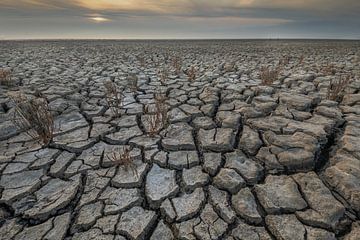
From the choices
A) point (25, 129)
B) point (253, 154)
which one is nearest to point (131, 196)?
point (253, 154)

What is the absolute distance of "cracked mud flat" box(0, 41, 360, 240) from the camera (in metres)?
1.67

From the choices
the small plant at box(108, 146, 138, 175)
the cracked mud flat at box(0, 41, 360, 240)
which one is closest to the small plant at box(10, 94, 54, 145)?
the cracked mud flat at box(0, 41, 360, 240)

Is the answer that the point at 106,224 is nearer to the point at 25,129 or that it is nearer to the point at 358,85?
the point at 25,129

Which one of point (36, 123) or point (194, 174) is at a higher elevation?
point (36, 123)

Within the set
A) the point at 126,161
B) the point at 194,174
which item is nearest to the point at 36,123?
the point at 126,161

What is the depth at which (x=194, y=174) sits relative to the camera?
2.15 meters

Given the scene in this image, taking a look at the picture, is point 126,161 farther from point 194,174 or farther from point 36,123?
point 36,123

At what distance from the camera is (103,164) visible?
2301 millimetres

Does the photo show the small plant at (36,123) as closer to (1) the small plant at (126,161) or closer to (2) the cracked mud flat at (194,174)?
(2) the cracked mud flat at (194,174)

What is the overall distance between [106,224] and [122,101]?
92.5 inches

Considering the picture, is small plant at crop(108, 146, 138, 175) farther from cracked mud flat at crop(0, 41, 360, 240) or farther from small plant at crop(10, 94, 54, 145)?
small plant at crop(10, 94, 54, 145)

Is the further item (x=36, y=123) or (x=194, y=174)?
(x=36, y=123)

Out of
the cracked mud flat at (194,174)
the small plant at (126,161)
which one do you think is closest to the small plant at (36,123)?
the cracked mud flat at (194,174)

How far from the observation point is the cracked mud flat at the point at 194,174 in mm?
1675
